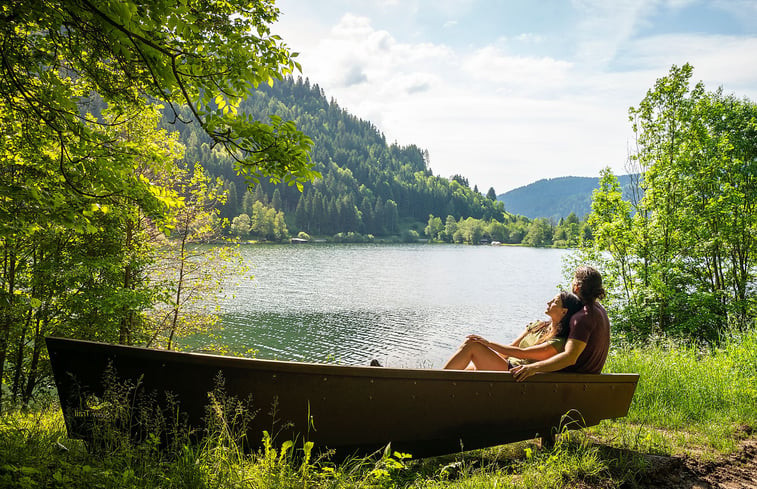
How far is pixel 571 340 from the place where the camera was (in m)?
4.13

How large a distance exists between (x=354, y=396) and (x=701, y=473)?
325cm

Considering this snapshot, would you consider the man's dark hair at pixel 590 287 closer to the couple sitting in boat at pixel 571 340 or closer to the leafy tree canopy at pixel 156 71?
the couple sitting in boat at pixel 571 340

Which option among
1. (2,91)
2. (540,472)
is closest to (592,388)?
(540,472)

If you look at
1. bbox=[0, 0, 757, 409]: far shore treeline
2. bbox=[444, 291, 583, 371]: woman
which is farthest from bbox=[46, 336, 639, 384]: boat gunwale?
bbox=[0, 0, 757, 409]: far shore treeline

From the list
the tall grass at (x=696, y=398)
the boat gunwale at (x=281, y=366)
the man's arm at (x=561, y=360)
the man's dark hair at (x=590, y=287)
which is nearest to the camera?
the boat gunwale at (x=281, y=366)

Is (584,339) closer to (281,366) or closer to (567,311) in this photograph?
(567,311)

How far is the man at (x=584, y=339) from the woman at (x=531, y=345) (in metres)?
0.14

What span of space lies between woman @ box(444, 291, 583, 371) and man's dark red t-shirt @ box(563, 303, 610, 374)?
0.60ft

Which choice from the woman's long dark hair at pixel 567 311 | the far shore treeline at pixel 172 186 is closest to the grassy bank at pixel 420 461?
the woman's long dark hair at pixel 567 311

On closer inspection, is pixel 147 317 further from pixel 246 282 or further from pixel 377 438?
pixel 246 282

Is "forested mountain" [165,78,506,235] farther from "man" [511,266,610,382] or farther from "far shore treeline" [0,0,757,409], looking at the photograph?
"man" [511,266,610,382]

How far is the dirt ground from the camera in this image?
3613 mm

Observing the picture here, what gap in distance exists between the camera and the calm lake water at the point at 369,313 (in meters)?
18.9

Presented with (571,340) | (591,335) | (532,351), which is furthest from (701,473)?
(532,351)
